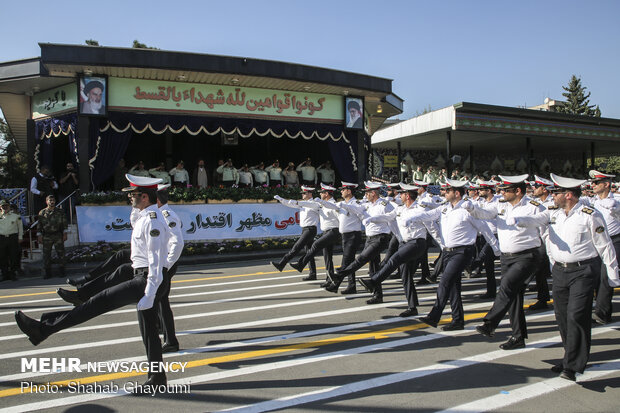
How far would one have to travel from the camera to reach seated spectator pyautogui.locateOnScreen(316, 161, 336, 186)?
19.7 metres

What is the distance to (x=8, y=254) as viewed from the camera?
37.0 ft

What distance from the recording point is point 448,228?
649cm

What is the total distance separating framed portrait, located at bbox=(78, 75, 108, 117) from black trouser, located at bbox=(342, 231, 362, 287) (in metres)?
10.7

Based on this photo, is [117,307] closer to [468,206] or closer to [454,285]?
[454,285]

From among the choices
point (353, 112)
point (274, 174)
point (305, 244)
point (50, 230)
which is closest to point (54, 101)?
point (50, 230)

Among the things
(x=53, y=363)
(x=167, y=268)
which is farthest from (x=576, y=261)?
(x=53, y=363)

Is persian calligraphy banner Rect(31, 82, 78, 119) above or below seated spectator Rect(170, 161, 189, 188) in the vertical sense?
above

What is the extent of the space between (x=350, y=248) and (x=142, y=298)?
4.88 m

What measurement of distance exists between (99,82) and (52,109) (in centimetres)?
302

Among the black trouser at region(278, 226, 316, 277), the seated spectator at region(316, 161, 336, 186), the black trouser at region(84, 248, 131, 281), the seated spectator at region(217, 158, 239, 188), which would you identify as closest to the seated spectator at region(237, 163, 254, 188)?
the seated spectator at region(217, 158, 239, 188)

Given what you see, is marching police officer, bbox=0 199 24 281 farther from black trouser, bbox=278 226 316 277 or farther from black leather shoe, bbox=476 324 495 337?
black leather shoe, bbox=476 324 495 337

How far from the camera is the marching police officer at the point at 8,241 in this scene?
11156mm

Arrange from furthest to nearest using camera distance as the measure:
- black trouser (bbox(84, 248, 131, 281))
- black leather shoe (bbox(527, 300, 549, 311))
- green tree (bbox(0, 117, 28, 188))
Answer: green tree (bbox(0, 117, 28, 188))
black leather shoe (bbox(527, 300, 549, 311))
black trouser (bbox(84, 248, 131, 281))

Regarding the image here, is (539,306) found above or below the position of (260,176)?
below
